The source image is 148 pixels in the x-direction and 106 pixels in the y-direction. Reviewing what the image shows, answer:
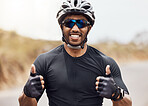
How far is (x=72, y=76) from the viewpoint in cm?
280

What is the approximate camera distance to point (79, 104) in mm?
2793

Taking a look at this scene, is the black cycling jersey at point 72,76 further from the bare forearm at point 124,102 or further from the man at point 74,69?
the bare forearm at point 124,102

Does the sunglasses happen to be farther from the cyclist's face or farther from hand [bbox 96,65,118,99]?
hand [bbox 96,65,118,99]

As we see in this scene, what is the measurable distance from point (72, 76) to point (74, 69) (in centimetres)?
10

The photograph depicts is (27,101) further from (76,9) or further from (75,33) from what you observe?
(76,9)

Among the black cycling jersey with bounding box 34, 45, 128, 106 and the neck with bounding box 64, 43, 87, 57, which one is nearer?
the black cycling jersey with bounding box 34, 45, 128, 106

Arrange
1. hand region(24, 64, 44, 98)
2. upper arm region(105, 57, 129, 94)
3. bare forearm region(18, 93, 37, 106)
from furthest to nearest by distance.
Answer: upper arm region(105, 57, 129, 94) < bare forearm region(18, 93, 37, 106) < hand region(24, 64, 44, 98)

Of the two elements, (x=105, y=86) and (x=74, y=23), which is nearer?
(x=105, y=86)

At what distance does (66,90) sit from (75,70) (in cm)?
28

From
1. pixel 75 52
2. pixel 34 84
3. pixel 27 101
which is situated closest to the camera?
pixel 34 84

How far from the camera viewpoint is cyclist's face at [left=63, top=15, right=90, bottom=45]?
280 cm

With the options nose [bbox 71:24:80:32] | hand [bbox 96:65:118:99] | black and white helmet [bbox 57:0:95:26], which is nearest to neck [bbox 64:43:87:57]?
nose [bbox 71:24:80:32]

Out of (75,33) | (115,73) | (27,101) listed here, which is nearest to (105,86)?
(115,73)

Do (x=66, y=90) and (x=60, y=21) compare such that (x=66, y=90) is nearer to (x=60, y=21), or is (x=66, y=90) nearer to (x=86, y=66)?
(x=86, y=66)
